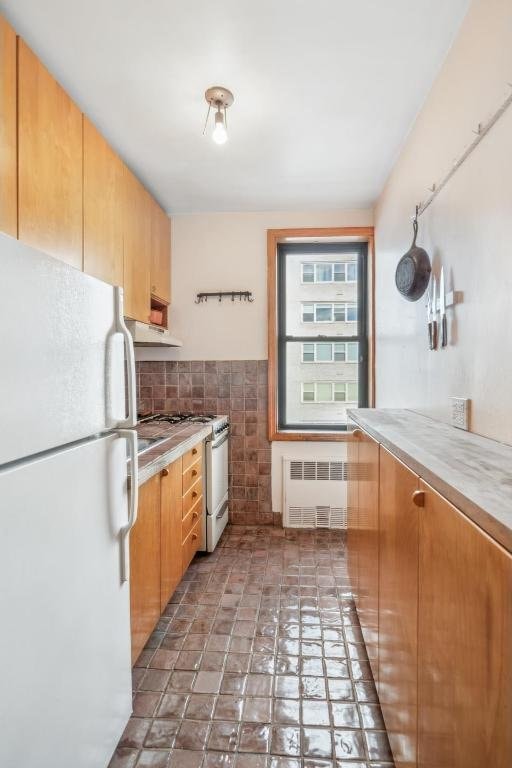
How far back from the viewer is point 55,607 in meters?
0.93

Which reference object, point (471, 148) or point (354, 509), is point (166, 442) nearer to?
point (354, 509)

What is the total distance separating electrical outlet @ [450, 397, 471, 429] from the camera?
1.51 metres

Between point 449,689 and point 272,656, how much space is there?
1218 mm

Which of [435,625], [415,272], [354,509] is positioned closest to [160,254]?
[415,272]

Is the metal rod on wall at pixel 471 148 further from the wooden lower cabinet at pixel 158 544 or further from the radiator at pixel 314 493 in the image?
the radiator at pixel 314 493

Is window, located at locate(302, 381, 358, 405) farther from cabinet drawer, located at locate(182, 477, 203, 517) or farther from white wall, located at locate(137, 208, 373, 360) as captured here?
cabinet drawer, located at locate(182, 477, 203, 517)

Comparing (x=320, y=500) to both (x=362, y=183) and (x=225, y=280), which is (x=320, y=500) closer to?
(x=225, y=280)

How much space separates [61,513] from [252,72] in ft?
6.38

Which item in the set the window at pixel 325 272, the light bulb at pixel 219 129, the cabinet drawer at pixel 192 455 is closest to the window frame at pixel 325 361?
the window at pixel 325 272

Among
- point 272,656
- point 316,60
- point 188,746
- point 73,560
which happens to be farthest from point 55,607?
point 316,60

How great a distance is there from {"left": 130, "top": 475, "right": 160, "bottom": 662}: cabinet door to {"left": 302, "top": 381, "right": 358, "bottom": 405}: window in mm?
1919

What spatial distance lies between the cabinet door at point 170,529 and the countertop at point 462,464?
3.26ft

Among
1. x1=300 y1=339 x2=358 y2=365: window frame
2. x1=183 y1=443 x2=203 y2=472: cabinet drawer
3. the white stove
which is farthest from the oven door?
x1=300 y1=339 x2=358 y2=365: window frame

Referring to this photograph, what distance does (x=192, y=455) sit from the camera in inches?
97.0
